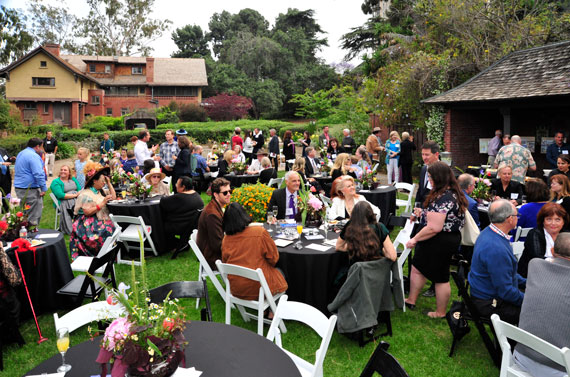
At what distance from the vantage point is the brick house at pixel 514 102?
11572 mm

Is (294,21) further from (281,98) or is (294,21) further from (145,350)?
(145,350)

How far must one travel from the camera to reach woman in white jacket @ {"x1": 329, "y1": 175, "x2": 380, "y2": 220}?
5.91 metres

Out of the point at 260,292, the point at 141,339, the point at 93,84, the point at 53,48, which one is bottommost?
the point at 260,292

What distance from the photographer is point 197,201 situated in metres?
7.21

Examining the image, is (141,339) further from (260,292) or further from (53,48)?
(53,48)

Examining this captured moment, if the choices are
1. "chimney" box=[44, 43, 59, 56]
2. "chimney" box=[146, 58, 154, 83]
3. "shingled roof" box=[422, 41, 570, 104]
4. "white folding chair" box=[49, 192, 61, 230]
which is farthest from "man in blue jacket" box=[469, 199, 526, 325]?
"chimney" box=[146, 58, 154, 83]

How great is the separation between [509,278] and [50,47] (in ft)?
138

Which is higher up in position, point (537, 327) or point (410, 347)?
point (537, 327)

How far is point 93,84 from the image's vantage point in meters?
40.5

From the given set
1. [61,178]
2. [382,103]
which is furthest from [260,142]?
[61,178]

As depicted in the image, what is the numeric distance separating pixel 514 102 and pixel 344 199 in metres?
8.59

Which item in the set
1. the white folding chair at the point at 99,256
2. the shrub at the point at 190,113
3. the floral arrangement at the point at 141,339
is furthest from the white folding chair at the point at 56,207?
the shrub at the point at 190,113

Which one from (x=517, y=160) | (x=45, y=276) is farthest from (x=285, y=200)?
(x=517, y=160)

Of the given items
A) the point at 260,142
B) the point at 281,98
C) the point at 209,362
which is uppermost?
the point at 281,98
